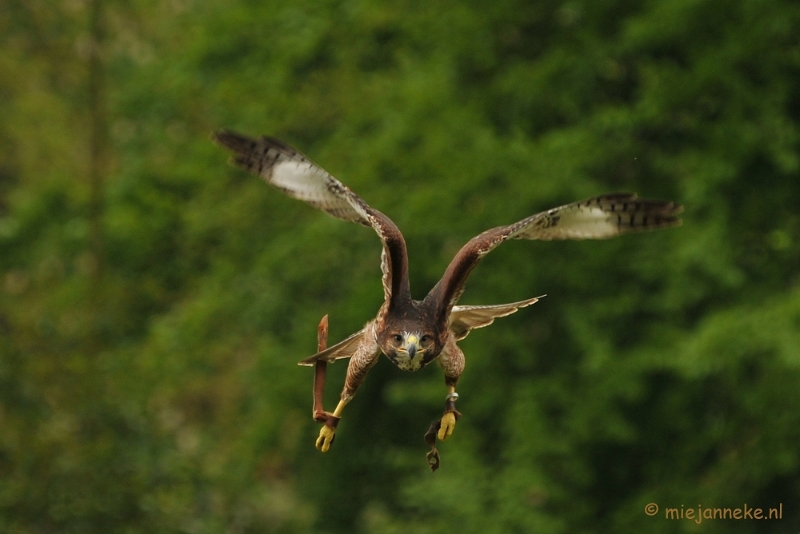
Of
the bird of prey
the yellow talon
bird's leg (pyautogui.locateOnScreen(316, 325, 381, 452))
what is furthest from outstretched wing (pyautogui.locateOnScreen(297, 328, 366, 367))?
the yellow talon

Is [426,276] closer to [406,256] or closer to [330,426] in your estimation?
[330,426]

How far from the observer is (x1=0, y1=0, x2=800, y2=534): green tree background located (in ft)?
41.9

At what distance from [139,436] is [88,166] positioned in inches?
236

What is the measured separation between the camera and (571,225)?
5.00 meters

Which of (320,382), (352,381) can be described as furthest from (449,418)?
(320,382)

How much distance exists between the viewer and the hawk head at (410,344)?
429 centimetres

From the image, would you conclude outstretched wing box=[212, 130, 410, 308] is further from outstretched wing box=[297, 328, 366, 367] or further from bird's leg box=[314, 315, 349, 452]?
bird's leg box=[314, 315, 349, 452]

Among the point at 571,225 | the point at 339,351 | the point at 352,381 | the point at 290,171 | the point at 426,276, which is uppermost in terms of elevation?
the point at 426,276

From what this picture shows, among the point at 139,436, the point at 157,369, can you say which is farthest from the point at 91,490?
the point at 157,369

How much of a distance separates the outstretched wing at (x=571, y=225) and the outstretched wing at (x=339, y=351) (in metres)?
0.43

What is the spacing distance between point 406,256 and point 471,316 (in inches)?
33.8

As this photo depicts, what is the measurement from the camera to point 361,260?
14.6 m

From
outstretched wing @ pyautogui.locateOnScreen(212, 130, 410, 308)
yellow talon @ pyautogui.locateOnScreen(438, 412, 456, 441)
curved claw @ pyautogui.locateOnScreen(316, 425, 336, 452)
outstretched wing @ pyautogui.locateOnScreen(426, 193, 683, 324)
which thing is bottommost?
curved claw @ pyautogui.locateOnScreen(316, 425, 336, 452)

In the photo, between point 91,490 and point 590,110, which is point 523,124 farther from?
point 91,490
